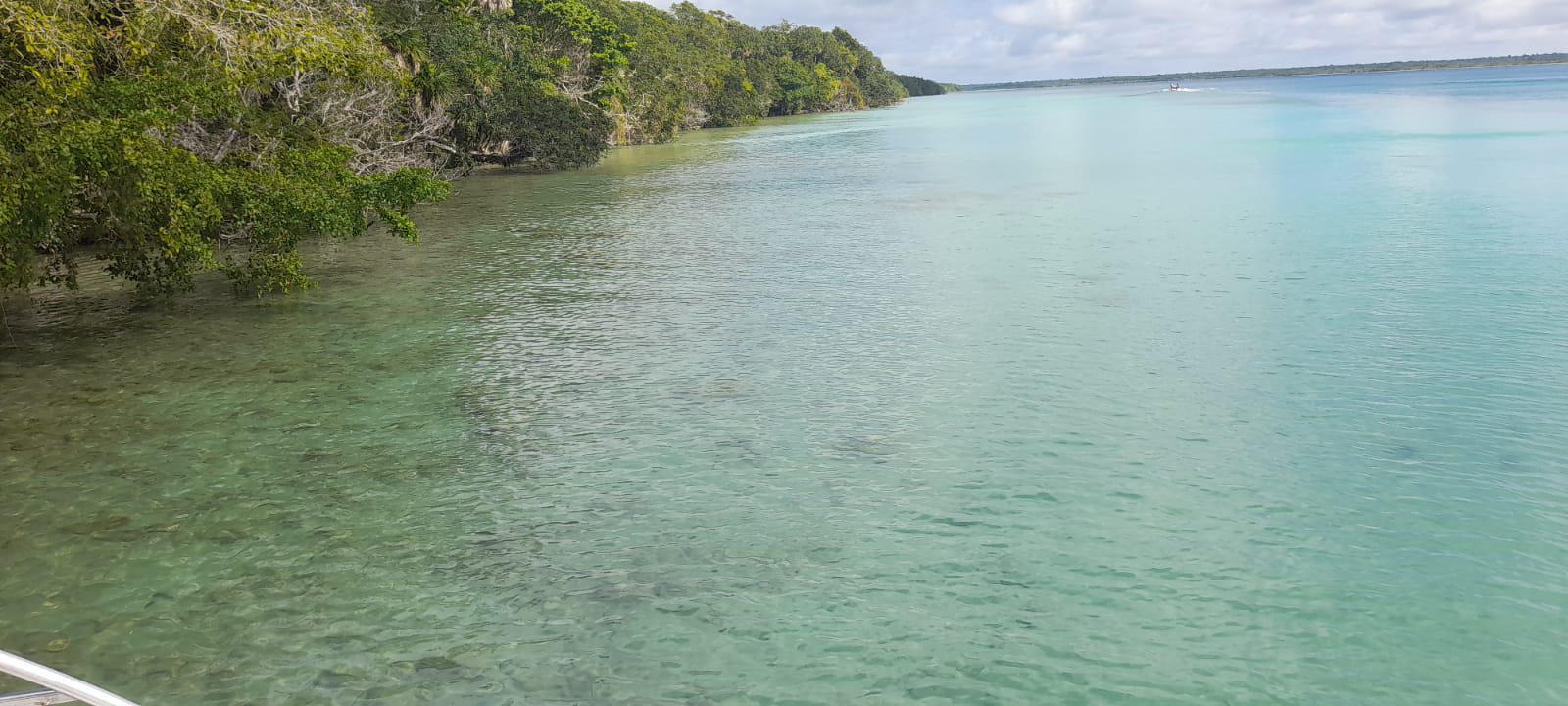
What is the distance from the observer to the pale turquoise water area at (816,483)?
15.7ft

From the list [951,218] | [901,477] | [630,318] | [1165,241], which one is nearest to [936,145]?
[951,218]

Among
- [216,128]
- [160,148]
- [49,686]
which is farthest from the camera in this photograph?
[216,128]

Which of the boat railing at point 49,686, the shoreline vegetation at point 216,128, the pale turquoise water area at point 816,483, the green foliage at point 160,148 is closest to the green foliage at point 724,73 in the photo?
the shoreline vegetation at point 216,128

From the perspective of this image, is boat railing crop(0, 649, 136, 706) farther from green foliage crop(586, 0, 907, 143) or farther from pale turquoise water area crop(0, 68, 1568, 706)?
green foliage crop(586, 0, 907, 143)

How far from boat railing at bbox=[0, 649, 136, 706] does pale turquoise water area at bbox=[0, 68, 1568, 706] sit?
247cm

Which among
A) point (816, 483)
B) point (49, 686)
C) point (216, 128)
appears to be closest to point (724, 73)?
point (216, 128)

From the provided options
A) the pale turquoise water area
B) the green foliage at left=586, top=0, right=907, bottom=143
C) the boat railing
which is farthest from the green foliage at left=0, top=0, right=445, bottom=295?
the green foliage at left=586, top=0, right=907, bottom=143

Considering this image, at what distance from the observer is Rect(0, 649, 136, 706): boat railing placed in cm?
206

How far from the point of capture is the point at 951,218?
1919 cm

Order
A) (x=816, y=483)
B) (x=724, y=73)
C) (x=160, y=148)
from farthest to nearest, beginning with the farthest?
(x=724, y=73), (x=160, y=148), (x=816, y=483)

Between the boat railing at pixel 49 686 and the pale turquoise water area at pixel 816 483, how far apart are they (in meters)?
2.47

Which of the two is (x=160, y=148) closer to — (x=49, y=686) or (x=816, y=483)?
(x=816, y=483)

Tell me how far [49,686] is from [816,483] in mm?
4931

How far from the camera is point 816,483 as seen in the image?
677 centimetres
